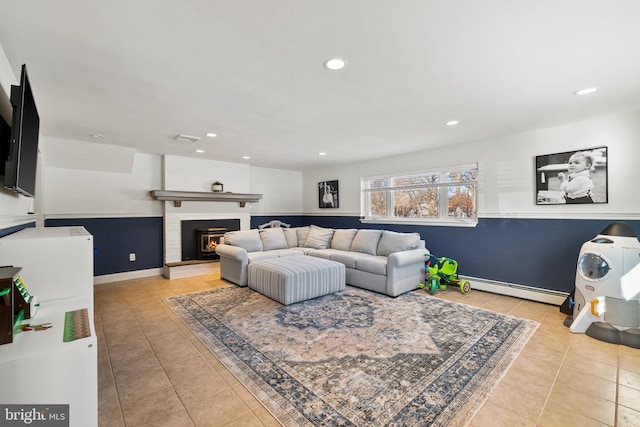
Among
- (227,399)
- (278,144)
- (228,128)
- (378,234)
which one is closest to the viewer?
(227,399)

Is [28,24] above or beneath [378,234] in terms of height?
above

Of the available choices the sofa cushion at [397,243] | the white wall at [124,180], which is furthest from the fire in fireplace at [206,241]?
the sofa cushion at [397,243]

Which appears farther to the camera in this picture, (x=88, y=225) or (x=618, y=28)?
(x=88, y=225)

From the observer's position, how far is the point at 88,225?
458 centimetres

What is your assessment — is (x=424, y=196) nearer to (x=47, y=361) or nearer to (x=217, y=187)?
(x=217, y=187)

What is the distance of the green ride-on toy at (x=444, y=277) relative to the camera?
4.07 m

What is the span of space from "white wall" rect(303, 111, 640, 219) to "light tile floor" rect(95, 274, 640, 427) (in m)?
1.40

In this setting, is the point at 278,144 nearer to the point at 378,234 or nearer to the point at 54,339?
the point at 378,234

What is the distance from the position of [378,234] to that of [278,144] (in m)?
2.19

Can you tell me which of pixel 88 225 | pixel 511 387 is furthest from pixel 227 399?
pixel 88 225

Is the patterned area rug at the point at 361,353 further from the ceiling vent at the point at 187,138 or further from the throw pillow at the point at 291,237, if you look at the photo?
the ceiling vent at the point at 187,138

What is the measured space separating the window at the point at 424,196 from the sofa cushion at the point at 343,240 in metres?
0.77

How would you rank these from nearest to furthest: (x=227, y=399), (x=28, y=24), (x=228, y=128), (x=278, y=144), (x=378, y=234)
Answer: (x=28, y=24) → (x=227, y=399) → (x=228, y=128) → (x=278, y=144) → (x=378, y=234)

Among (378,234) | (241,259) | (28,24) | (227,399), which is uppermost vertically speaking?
(28,24)
